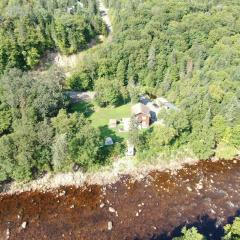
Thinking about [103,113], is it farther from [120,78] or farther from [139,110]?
[120,78]

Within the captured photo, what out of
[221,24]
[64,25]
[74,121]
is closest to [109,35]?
[64,25]

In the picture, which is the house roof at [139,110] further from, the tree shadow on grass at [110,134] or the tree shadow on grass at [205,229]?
the tree shadow on grass at [205,229]

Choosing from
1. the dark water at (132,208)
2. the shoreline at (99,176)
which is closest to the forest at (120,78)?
the shoreline at (99,176)

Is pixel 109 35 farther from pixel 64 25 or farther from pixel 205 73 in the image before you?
pixel 205 73

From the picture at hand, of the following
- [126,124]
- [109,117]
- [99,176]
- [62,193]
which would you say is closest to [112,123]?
[126,124]

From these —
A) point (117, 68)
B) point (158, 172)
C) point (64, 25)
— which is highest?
point (64, 25)

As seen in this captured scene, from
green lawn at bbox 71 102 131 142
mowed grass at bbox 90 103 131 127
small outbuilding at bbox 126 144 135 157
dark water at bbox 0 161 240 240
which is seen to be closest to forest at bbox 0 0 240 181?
small outbuilding at bbox 126 144 135 157

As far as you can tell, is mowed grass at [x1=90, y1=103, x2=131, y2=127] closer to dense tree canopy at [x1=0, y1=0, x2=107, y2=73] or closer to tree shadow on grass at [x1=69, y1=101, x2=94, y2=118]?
tree shadow on grass at [x1=69, y1=101, x2=94, y2=118]

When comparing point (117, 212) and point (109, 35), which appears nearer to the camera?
point (117, 212)
